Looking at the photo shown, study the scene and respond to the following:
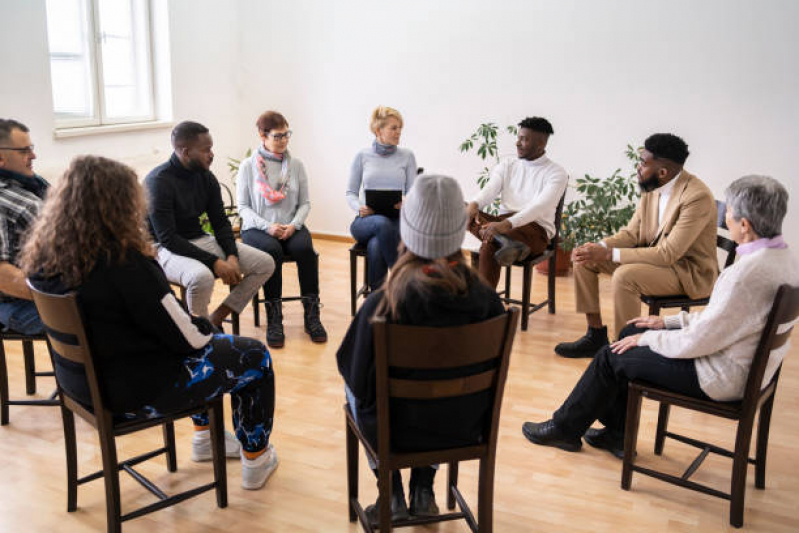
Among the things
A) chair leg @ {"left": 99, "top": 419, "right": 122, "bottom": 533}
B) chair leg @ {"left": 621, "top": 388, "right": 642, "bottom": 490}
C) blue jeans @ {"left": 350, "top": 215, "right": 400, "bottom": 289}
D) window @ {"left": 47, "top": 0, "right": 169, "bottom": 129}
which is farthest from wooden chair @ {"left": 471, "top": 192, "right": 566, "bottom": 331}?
window @ {"left": 47, "top": 0, "right": 169, "bottom": 129}

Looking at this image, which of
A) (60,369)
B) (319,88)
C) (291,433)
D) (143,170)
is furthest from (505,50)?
(60,369)

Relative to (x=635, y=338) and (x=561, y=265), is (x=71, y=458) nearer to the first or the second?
(x=635, y=338)

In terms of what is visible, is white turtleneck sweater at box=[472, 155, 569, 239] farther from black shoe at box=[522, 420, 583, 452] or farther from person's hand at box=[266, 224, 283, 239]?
black shoe at box=[522, 420, 583, 452]

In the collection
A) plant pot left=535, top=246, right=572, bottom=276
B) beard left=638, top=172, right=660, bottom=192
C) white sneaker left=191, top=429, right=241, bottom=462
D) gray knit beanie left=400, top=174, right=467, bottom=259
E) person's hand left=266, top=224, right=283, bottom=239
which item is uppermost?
gray knit beanie left=400, top=174, right=467, bottom=259

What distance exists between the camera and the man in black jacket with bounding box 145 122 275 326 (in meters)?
3.43

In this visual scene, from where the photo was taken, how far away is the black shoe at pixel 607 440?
2.78 meters

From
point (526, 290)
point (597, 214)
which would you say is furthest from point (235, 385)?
point (597, 214)

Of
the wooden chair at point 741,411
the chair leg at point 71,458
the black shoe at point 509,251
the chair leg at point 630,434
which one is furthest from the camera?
the black shoe at point 509,251

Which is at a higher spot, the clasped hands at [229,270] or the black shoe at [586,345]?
the clasped hands at [229,270]

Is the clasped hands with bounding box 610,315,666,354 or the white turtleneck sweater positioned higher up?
the white turtleneck sweater

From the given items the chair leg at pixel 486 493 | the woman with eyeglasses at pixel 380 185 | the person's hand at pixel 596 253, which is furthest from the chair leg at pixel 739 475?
the woman with eyeglasses at pixel 380 185

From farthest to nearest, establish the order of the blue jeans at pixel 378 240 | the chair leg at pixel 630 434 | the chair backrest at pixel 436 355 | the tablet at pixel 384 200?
the tablet at pixel 384 200 → the blue jeans at pixel 378 240 → the chair leg at pixel 630 434 → the chair backrest at pixel 436 355

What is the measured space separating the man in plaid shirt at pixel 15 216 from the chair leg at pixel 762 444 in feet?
8.78

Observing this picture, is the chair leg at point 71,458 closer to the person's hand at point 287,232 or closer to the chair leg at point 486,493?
the chair leg at point 486,493
